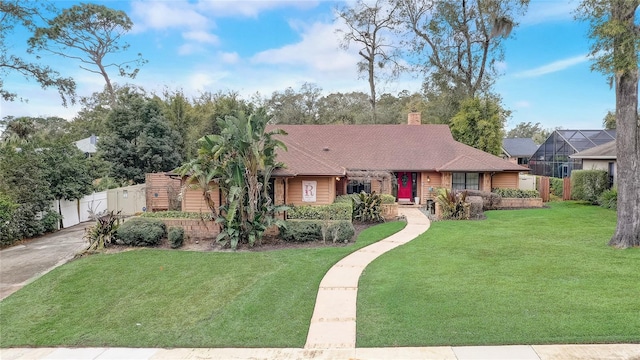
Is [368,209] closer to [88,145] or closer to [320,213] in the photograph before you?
[320,213]

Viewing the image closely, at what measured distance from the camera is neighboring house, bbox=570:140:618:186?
1983cm

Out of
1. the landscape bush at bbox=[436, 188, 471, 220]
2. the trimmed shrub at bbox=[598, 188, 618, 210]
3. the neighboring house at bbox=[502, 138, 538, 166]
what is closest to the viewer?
the landscape bush at bbox=[436, 188, 471, 220]

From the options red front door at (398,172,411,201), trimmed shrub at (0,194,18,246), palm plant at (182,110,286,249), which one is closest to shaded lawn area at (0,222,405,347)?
palm plant at (182,110,286,249)

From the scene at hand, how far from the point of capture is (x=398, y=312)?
6.98 m

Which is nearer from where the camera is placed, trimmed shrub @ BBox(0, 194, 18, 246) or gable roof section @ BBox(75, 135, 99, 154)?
trimmed shrub @ BBox(0, 194, 18, 246)

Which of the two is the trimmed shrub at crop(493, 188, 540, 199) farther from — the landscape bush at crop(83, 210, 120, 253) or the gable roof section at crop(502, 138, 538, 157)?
the gable roof section at crop(502, 138, 538, 157)

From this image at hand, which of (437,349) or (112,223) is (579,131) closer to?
(437,349)

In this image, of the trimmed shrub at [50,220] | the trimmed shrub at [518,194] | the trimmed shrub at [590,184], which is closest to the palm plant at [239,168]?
the trimmed shrub at [50,220]

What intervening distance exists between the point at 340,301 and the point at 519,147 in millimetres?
43866

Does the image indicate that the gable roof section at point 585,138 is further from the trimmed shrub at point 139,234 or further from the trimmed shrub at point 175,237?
the trimmed shrub at point 139,234

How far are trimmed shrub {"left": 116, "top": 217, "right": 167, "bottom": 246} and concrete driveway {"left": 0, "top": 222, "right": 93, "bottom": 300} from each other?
1.54 meters

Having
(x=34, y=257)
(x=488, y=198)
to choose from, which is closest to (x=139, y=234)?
(x=34, y=257)

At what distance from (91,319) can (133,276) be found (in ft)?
8.01

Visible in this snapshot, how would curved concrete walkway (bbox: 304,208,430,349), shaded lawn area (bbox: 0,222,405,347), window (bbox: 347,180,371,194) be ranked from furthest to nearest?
window (bbox: 347,180,371,194) < shaded lawn area (bbox: 0,222,405,347) < curved concrete walkway (bbox: 304,208,430,349)
